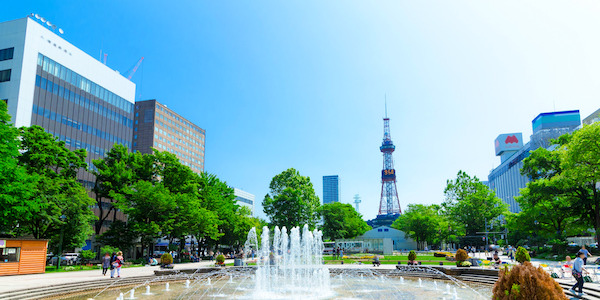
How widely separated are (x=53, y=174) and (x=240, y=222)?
83.2 ft

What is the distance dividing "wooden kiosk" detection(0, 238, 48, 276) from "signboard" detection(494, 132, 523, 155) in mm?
138378

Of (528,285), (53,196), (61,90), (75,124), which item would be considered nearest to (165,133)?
Result: (75,124)

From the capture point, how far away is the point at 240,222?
171 ft

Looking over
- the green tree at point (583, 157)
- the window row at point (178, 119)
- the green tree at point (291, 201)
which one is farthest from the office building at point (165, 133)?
the green tree at point (583, 157)

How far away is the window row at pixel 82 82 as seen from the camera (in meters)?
50.5

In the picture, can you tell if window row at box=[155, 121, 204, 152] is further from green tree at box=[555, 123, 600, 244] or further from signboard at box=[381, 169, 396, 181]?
green tree at box=[555, 123, 600, 244]

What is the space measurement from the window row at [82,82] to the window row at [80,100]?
1401mm

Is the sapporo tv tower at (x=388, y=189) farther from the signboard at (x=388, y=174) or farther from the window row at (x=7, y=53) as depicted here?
the window row at (x=7, y=53)

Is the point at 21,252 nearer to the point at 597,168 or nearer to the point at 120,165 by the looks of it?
the point at 120,165

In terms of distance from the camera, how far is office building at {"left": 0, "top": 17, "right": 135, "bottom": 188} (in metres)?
47.0

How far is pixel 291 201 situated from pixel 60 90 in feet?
110

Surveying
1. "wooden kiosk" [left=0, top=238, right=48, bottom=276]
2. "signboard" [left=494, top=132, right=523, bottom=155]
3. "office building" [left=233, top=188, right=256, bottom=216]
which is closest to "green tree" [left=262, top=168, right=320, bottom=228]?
"wooden kiosk" [left=0, top=238, right=48, bottom=276]

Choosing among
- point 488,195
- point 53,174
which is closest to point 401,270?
point 53,174

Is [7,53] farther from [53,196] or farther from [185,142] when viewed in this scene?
[185,142]
